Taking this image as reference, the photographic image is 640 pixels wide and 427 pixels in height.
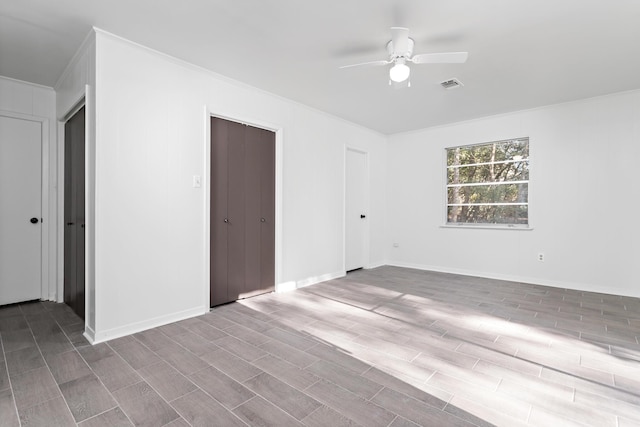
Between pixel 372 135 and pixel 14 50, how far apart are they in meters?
5.01

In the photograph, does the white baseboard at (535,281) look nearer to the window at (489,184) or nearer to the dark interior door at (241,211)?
the window at (489,184)

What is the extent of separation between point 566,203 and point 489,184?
1.10 metres

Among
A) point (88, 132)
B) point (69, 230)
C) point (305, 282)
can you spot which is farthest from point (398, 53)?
point (69, 230)

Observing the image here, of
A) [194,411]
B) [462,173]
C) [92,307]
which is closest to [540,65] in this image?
[462,173]

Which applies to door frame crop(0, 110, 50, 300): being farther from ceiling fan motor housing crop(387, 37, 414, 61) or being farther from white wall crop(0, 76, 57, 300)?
ceiling fan motor housing crop(387, 37, 414, 61)

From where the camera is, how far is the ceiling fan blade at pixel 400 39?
2.54 metres

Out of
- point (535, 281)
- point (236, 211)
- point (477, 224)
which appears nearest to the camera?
point (236, 211)

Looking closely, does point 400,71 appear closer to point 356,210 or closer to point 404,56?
point 404,56

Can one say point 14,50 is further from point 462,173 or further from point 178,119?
point 462,173

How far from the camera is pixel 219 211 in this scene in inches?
144

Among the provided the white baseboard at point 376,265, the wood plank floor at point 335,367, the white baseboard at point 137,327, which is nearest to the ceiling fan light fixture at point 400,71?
the wood plank floor at point 335,367

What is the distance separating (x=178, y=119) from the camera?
10.6ft

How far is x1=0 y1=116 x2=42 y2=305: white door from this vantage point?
3.65 m

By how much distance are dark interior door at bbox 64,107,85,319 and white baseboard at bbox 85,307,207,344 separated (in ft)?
2.22
